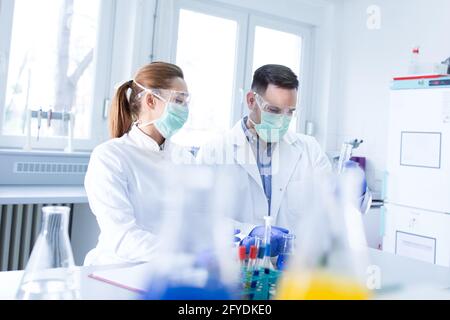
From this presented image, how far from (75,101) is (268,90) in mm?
1752

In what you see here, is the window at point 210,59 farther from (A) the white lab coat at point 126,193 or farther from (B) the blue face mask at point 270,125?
(B) the blue face mask at point 270,125

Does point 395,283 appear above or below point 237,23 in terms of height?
below

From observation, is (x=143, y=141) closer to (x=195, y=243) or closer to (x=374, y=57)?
(x=195, y=243)

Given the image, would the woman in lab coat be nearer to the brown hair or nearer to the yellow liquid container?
the brown hair

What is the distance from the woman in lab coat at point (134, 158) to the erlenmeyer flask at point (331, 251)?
56 cm

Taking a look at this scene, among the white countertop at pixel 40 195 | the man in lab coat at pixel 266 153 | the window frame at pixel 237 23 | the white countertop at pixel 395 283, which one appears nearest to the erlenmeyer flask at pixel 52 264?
the white countertop at pixel 395 283

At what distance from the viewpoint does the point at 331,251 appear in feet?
1.78

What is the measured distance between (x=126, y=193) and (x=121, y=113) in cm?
33

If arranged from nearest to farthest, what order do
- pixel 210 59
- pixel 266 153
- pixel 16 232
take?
pixel 266 153, pixel 16 232, pixel 210 59

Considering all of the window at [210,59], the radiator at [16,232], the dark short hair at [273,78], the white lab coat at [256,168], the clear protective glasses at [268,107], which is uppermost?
the window at [210,59]

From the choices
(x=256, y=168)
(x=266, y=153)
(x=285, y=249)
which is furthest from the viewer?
(x=256, y=168)

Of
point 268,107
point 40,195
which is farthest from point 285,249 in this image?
point 40,195

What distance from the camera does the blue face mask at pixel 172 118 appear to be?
54.7 inches

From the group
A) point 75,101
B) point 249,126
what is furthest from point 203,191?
point 75,101
